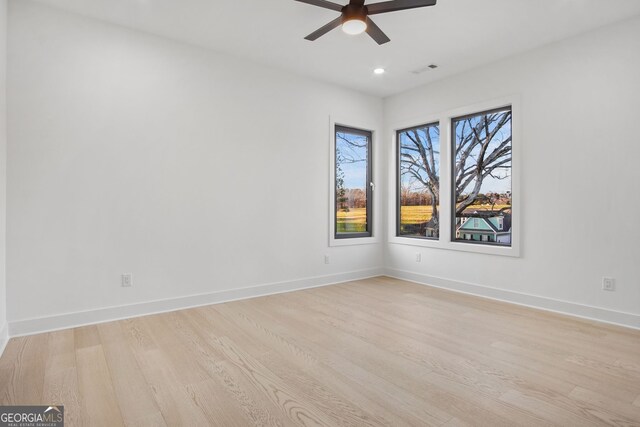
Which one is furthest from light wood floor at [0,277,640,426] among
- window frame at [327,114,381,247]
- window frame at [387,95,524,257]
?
window frame at [327,114,381,247]

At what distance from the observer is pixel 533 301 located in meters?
3.73

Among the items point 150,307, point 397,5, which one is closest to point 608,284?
point 397,5

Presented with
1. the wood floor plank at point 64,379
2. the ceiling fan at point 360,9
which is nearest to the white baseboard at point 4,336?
the wood floor plank at point 64,379

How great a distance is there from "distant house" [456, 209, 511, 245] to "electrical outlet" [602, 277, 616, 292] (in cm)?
95

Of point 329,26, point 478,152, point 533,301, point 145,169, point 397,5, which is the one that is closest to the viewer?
point 397,5

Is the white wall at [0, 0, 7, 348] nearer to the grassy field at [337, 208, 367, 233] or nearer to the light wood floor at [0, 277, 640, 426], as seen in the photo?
the light wood floor at [0, 277, 640, 426]

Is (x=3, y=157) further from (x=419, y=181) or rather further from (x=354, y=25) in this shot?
(x=419, y=181)

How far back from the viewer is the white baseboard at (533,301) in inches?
124

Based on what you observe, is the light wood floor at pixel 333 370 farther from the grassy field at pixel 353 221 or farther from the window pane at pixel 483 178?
the grassy field at pixel 353 221

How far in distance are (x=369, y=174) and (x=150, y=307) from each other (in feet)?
11.3

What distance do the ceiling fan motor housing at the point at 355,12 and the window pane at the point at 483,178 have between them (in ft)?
7.55

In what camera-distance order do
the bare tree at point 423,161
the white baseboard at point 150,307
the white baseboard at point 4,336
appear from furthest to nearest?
the bare tree at point 423,161 < the white baseboard at point 150,307 < the white baseboard at point 4,336

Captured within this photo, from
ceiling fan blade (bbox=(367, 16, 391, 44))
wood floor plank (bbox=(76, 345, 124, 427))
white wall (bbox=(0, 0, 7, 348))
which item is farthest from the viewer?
ceiling fan blade (bbox=(367, 16, 391, 44))

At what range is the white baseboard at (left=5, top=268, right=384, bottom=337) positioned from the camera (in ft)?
9.52
